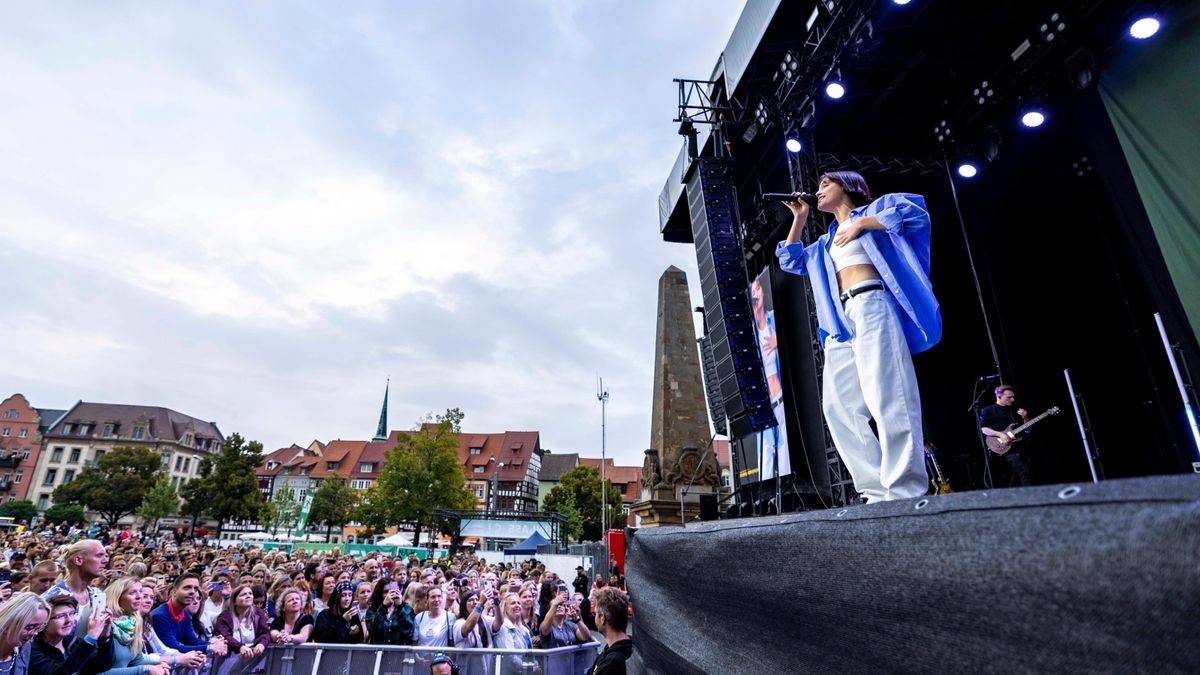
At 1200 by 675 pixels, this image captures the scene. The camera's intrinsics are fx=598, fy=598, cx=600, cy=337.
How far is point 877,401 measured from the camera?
2.54m

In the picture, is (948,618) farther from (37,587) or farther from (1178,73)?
(1178,73)

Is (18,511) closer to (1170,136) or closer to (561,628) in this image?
(561,628)

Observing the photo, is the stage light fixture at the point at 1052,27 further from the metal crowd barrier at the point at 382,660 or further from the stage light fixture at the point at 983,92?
the metal crowd barrier at the point at 382,660

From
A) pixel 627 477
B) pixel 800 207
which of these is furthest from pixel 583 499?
pixel 800 207

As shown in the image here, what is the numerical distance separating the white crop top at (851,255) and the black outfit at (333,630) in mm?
5931

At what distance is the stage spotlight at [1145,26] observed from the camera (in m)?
6.09

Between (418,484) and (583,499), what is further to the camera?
(583,499)

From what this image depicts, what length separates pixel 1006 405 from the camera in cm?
747

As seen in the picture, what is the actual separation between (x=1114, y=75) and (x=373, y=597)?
10.3 m

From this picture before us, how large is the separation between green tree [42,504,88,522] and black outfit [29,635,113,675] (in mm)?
60057

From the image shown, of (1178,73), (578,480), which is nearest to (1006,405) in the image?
(1178,73)

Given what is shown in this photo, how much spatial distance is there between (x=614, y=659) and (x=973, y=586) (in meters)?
2.59

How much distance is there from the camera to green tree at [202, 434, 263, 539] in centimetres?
4178

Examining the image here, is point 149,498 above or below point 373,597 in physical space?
above
